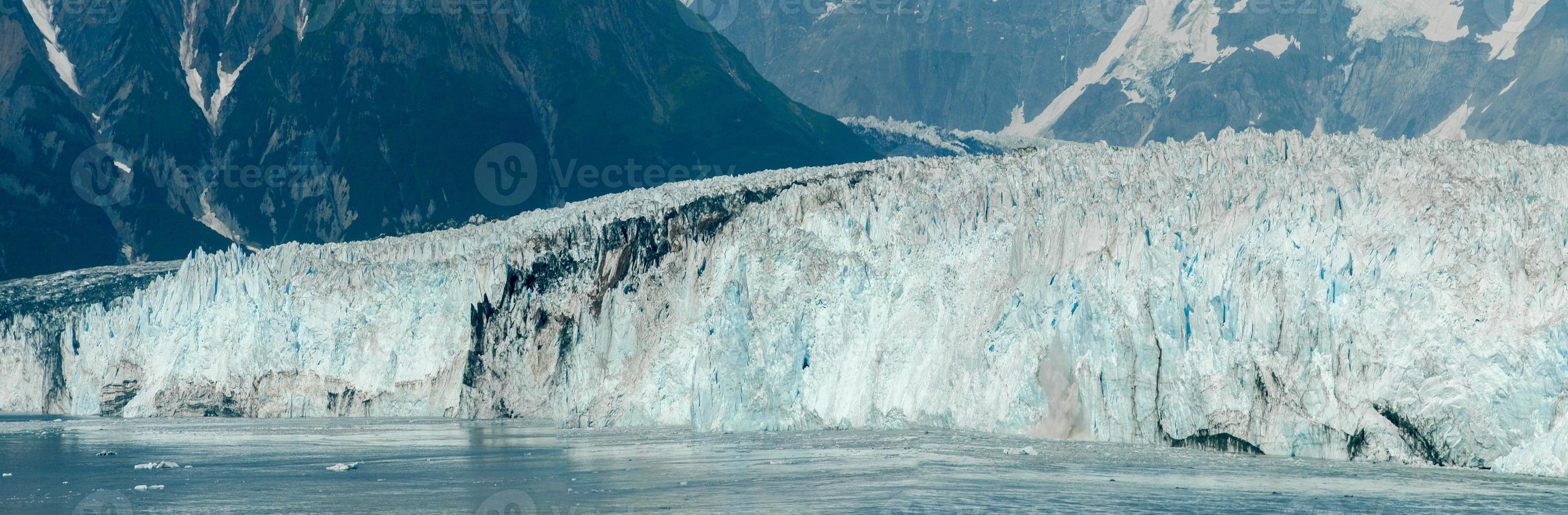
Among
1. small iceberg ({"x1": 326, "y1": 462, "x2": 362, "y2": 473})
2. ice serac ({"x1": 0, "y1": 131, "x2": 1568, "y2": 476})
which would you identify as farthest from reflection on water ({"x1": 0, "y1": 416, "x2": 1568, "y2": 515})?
ice serac ({"x1": 0, "y1": 131, "x2": 1568, "y2": 476})

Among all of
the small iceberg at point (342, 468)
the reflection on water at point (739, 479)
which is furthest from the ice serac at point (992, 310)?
the small iceberg at point (342, 468)

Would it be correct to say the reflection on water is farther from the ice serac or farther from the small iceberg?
the ice serac

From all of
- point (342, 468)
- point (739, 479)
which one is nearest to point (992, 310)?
point (739, 479)

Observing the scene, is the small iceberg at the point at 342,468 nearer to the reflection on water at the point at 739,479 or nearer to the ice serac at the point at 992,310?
the reflection on water at the point at 739,479

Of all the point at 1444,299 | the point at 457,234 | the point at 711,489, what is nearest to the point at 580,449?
the point at 711,489

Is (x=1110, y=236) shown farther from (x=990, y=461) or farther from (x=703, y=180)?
(x=703, y=180)

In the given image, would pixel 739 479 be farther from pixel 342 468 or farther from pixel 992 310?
pixel 342 468
